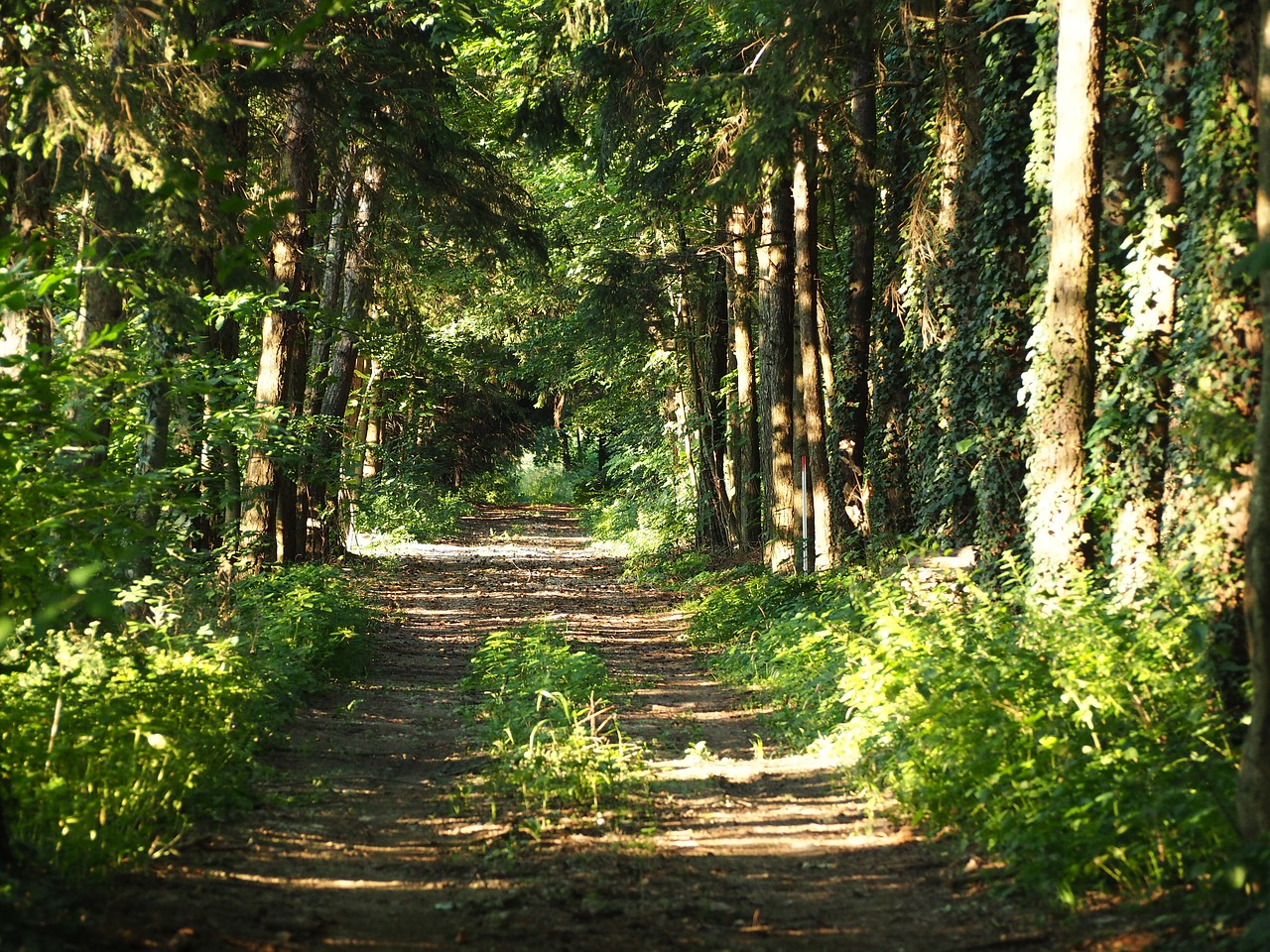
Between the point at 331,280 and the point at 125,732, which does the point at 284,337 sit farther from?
the point at 125,732

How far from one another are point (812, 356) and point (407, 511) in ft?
63.7

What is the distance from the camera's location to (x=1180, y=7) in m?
8.16

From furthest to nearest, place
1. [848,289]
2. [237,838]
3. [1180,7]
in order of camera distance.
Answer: [848,289] < [1180,7] < [237,838]

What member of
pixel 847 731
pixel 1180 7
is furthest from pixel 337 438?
pixel 1180 7

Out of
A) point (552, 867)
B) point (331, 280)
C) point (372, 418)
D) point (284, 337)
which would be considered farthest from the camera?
point (372, 418)

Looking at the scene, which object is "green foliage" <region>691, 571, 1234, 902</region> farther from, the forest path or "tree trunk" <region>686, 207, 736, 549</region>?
"tree trunk" <region>686, 207, 736, 549</region>

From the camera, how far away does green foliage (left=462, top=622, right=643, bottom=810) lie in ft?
23.4

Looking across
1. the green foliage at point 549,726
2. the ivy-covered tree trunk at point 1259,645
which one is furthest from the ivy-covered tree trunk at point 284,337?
the ivy-covered tree trunk at point 1259,645

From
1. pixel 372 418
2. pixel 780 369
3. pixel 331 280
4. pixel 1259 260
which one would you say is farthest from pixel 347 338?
pixel 1259 260

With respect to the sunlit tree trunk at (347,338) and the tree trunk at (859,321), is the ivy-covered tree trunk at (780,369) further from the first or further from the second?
the sunlit tree trunk at (347,338)

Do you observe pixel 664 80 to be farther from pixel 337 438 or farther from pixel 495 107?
pixel 337 438

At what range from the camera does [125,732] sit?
582 cm

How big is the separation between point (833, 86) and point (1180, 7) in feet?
14.2

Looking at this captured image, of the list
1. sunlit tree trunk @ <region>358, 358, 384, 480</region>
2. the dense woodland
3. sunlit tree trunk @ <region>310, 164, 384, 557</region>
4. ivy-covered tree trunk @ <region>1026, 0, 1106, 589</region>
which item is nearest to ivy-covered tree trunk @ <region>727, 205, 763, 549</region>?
the dense woodland
